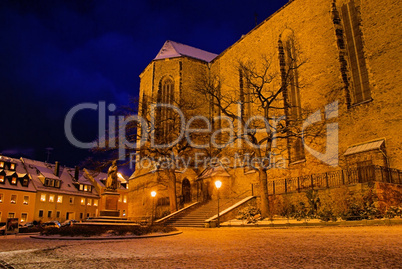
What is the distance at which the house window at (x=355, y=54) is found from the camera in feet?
59.2

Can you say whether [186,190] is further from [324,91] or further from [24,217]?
[24,217]

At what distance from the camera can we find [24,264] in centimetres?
506

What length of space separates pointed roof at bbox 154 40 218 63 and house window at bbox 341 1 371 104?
670 inches

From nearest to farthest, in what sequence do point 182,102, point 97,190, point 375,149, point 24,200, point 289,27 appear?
point 375,149
point 289,27
point 182,102
point 24,200
point 97,190

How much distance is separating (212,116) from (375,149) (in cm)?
1694

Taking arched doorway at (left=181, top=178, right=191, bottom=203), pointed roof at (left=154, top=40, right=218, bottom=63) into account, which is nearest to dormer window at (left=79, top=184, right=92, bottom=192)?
arched doorway at (left=181, top=178, right=191, bottom=203)

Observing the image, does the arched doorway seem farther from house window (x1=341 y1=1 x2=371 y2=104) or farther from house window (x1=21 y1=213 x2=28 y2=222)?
house window (x1=21 y1=213 x2=28 y2=222)

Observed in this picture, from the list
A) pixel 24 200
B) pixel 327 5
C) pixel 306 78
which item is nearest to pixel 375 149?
pixel 306 78

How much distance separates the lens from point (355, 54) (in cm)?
1861

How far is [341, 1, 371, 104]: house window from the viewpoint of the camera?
59.2 feet

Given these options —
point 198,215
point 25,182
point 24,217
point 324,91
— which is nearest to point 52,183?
point 25,182

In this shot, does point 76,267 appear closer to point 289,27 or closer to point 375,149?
point 375,149

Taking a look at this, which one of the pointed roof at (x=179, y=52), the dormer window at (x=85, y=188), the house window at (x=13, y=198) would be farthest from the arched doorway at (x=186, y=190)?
the dormer window at (x=85, y=188)

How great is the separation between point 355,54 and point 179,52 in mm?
19052
